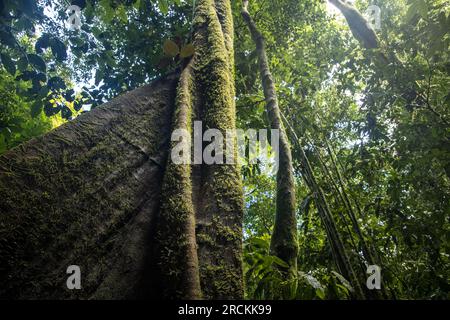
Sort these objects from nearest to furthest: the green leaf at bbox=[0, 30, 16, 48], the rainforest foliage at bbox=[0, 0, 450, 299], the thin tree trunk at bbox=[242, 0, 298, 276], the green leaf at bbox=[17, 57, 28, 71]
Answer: the thin tree trunk at bbox=[242, 0, 298, 276], the rainforest foliage at bbox=[0, 0, 450, 299], the green leaf at bbox=[0, 30, 16, 48], the green leaf at bbox=[17, 57, 28, 71]

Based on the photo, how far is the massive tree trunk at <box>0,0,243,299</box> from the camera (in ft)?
4.47

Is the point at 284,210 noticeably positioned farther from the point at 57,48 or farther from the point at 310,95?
the point at 310,95

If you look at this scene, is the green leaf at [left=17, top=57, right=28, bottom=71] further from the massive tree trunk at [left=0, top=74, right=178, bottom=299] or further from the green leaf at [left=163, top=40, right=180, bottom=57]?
the massive tree trunk at [left=0, top=74, right=178, bottom=299]

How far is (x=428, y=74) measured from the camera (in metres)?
3.84

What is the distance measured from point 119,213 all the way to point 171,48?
131 cm

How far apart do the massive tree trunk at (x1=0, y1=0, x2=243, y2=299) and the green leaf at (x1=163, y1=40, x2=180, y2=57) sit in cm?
51

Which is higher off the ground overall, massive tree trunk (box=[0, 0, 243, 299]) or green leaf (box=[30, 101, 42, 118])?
green leaf (box=[30, 101, 42, 118])

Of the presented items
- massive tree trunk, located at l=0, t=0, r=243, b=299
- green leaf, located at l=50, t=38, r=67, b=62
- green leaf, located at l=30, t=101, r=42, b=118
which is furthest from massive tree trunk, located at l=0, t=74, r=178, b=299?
green leaf, located at l=30, t=101, r=42, b=118

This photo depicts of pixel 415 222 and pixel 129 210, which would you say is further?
pixel 415 222

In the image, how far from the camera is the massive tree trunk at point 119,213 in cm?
136

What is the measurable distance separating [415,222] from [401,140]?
1.14 meters

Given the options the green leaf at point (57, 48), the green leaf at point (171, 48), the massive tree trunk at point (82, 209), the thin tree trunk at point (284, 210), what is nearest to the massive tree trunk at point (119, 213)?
the massive tree trunk at point (82, 209)

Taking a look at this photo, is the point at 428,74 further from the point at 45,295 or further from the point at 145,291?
the point at 45,295
